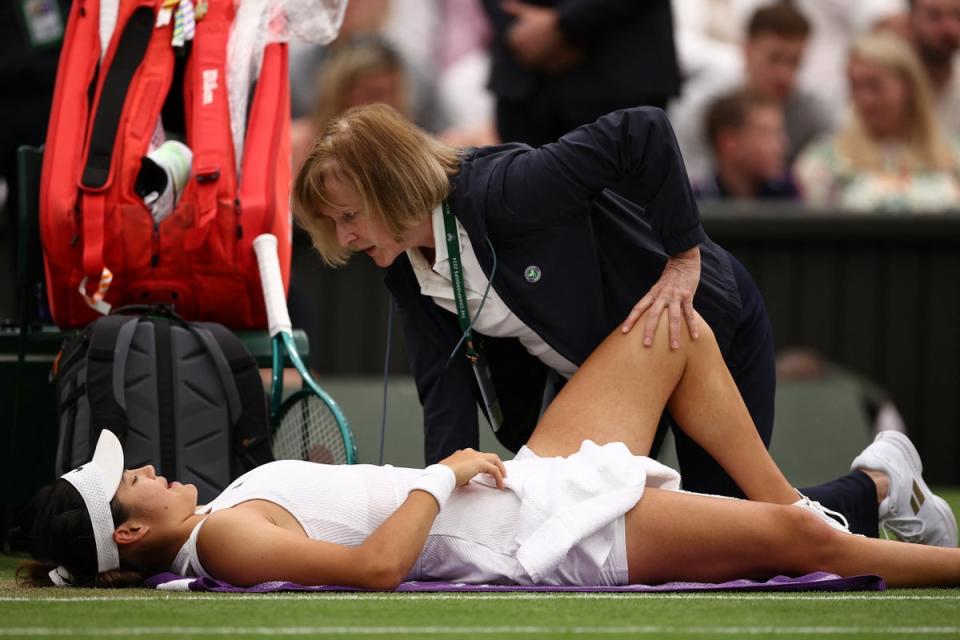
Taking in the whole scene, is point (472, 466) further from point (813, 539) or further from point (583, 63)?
point (583, 63)

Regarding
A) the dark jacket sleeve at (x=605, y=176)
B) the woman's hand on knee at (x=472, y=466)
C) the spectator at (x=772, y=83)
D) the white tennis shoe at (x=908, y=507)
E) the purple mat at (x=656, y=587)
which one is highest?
the dark jacket sleeve at (x=605, y=176)

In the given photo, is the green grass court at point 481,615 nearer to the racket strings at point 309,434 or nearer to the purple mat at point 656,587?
the purple mat at point 656,587

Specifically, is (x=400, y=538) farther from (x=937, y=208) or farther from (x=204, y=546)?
(x=937, y=208)

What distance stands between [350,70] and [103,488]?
3.80 meters

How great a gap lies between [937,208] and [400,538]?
14.6 ft

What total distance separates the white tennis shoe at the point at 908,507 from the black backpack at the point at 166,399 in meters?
1.44

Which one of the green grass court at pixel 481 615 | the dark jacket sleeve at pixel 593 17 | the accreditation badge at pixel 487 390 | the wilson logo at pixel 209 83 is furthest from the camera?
the dark jacket sleeve at pixel 593 17

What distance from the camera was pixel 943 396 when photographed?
6688 millimetres

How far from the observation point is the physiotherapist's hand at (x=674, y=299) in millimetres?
3416

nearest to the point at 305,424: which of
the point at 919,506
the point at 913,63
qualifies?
the point at 919,506

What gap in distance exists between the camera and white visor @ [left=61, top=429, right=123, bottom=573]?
10.5 ft

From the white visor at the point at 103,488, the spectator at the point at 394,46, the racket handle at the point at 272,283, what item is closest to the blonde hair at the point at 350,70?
the spectator at the point at 394,46

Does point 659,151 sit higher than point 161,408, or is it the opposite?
point 659,151

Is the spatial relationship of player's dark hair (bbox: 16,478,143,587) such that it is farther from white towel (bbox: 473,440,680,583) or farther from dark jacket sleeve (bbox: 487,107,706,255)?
dark jacket sleeve (bbox: 487,107,706,255)
